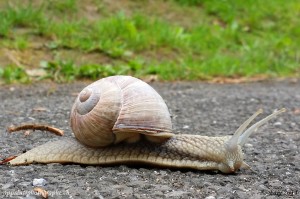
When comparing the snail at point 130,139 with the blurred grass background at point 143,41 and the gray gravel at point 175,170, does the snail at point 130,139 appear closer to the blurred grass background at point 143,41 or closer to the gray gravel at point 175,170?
the gray gravel at point 175,170

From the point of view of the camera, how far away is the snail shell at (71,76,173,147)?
3111 millimetres

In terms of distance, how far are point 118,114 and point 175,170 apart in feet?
1.50

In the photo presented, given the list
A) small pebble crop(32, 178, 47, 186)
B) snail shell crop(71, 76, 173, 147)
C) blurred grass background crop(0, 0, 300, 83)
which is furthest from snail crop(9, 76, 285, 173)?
blurred grass background crop(0, 0, 300, 83)

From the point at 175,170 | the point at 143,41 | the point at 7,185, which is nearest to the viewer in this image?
the point at 7,185

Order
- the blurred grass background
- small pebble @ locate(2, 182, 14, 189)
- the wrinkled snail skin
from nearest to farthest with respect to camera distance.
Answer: small pebble @ locate(2, 182, 14, 189) < the wrinkled snail skin < the blurred grass background

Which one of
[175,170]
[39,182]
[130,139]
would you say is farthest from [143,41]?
[39,182]

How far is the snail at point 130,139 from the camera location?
3.09 meters

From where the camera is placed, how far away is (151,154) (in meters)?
3.17

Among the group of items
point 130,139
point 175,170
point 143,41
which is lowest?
point 143,41

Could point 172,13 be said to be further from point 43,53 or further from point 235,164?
point 235,164

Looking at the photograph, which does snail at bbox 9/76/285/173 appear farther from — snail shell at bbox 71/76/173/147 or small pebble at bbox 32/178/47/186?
small pebble at bbox 32/178/47/186

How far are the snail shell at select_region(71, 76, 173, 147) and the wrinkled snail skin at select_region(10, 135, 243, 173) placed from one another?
2.1 inches

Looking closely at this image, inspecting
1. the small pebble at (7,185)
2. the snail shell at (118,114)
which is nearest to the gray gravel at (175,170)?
the small pebble at (7,185)

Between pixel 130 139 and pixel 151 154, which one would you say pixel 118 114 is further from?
pixel 151 154
